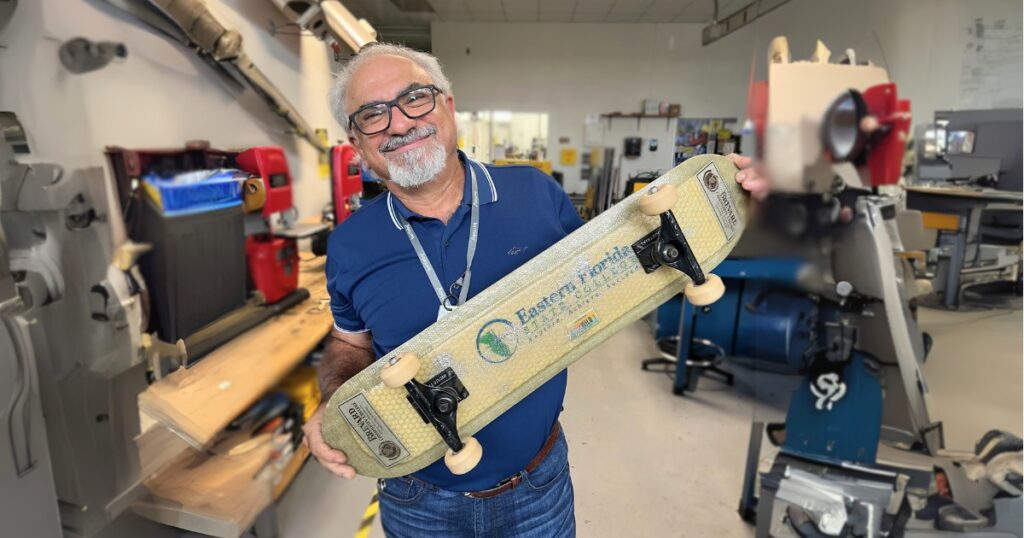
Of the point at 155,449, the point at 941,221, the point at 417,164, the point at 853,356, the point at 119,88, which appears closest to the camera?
the point at 119,88

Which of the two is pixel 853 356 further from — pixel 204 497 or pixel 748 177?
pixel 204 497

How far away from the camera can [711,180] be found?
0.66 meters

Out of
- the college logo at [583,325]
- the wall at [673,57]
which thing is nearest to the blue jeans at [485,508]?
the college logo at [583,325]

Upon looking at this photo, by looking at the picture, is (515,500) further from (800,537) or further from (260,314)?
(800,537)

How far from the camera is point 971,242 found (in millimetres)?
849

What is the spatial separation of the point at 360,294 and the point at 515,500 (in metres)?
0.57

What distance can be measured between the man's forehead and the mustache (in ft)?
0.19

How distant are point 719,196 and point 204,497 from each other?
1.31 m

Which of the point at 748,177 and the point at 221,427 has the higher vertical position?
the point at 748,177

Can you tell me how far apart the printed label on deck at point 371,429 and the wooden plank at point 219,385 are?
12 cm

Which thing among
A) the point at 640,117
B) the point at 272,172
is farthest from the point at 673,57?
the point at 272,172

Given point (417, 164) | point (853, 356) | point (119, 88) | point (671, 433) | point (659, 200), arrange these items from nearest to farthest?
point (119, 88)
point (659, 200)
point (417, 164)
point (853, 356)
point (671, 433)

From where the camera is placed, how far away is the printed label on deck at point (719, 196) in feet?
2.17

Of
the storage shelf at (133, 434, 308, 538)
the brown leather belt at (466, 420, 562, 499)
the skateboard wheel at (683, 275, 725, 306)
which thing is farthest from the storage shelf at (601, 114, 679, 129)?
the storage shelf at (133, 434, 308, 538)
